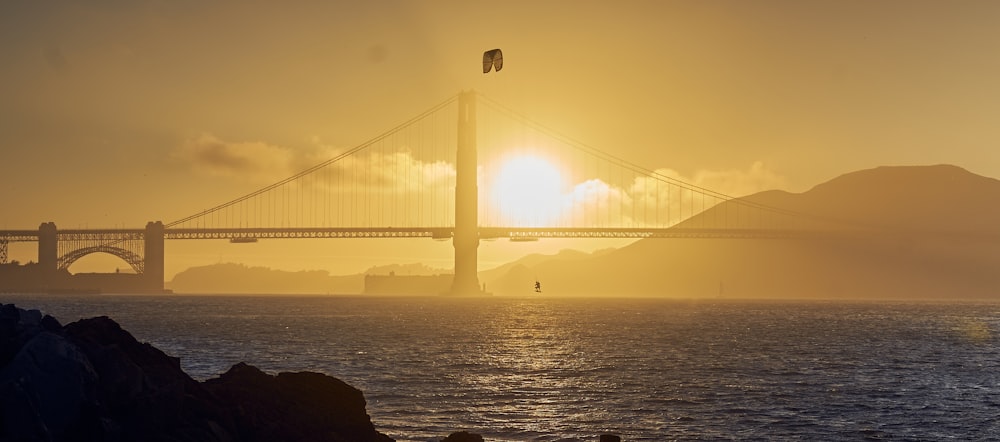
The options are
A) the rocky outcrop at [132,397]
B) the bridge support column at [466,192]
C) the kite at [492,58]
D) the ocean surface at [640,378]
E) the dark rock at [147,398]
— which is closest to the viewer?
the rocky outcrop at [132,397]

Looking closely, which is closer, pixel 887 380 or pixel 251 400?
pixel 251 400

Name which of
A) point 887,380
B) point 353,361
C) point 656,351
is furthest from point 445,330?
point 887,380

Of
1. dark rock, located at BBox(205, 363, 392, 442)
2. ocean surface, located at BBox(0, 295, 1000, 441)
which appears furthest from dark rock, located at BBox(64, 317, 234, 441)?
ocean surface, located at BBox(0, 295, 1000, 441)

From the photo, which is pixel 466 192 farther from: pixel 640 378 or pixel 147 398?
pixel 147 398

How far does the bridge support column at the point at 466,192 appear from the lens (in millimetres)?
179500

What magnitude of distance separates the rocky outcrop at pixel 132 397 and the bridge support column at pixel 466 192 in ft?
502

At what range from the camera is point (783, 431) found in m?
34.4

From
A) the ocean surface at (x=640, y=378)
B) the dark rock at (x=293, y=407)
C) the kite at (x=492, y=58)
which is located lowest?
the ocean surface at (x=640, y=378)

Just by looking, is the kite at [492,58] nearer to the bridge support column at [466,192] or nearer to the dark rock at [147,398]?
the dark rock at [147,398]

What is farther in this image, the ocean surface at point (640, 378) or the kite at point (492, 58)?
the kite at point (492, 58)

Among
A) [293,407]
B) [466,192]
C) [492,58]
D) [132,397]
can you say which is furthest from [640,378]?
[466,192]

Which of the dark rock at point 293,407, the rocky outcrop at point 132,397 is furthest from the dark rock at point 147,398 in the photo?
the dark rock at point 293,407

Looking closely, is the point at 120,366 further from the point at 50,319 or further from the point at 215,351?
the point at 215,351

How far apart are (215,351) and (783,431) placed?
38.5m
